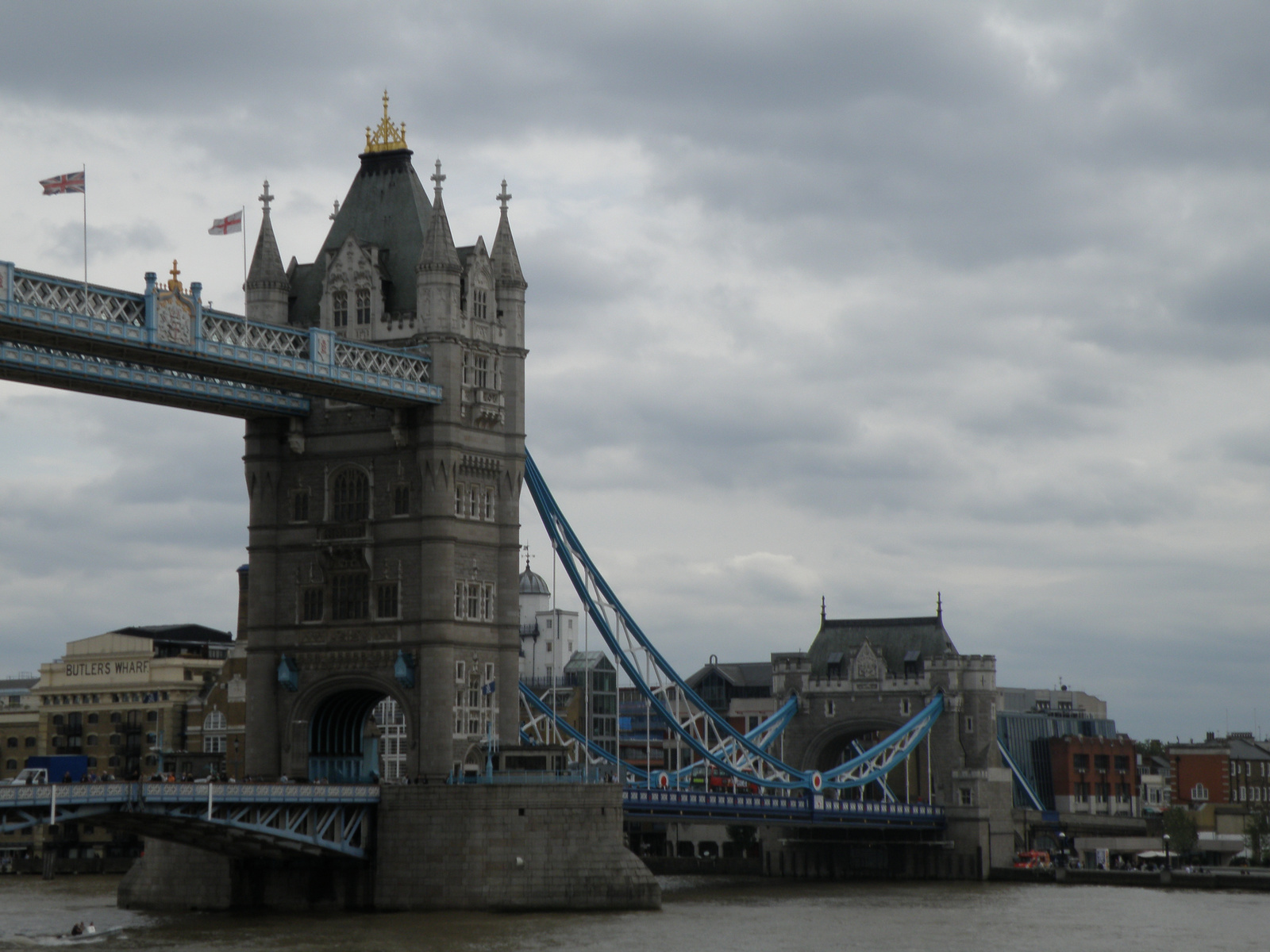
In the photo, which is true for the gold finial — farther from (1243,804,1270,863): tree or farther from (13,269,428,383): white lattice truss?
(1243,804,1270,863): tree

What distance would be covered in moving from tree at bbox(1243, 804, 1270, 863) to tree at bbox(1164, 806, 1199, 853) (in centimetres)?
370

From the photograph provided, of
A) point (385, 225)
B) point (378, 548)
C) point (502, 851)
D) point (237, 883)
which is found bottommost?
point (237, 883)

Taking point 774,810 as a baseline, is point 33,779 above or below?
above

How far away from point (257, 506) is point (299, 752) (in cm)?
1212

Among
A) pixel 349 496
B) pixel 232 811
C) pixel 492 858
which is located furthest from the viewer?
pixel 349 496

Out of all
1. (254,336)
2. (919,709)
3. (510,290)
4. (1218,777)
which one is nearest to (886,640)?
(919,709)

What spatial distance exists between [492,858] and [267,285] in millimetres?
30900

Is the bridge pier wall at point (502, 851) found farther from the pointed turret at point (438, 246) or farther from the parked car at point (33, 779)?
the pointed turret at point (438, 246)

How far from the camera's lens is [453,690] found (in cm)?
9494

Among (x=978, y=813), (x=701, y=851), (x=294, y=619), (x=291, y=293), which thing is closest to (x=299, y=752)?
(x=294, y=619)

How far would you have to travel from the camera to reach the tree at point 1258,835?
Answer: 138250 millimetres

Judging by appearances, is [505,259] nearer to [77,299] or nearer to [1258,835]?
[77,299]

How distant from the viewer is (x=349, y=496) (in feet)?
323

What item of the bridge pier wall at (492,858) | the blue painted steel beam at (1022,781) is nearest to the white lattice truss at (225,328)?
the bridge pier wall at (492,858)
